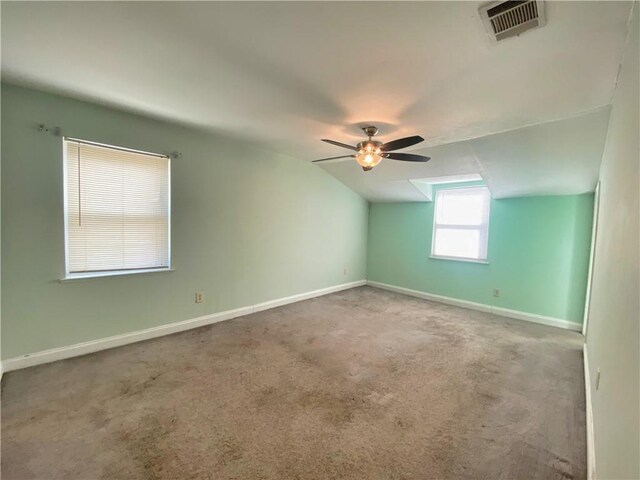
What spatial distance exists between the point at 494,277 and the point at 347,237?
8.47ft

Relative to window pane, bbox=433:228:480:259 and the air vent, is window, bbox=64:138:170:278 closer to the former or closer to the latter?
the air vent

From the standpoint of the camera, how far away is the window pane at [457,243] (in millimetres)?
4637

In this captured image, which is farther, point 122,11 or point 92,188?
point 92,188

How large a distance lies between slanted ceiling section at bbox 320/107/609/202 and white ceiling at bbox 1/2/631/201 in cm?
2

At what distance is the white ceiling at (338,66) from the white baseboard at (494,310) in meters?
2.08

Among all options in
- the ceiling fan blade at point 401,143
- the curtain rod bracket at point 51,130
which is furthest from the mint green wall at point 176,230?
the ceiling fan blade at point 401,143

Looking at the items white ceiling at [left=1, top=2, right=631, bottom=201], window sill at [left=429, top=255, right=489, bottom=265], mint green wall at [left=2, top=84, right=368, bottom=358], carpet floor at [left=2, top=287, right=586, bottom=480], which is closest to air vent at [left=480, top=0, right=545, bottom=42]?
white ceiling at [left=1, top=2, right=631, bottom=201]

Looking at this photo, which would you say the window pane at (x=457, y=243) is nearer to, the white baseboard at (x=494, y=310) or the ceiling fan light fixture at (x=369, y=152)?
the white baseboard at (x=494, y=310)

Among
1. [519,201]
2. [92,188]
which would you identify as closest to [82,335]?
[92,188]

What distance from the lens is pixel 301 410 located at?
1.96m

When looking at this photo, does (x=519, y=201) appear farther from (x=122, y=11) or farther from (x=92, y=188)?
(x=92, y=188)

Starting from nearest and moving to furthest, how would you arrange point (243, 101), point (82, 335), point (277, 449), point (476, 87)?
point (277, 449), point (476, 87), point (243, 101), point (82, 335)

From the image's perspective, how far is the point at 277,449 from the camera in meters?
1.62

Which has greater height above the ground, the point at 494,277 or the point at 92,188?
the point at 92,188
